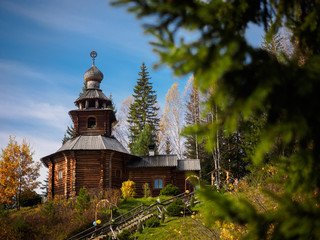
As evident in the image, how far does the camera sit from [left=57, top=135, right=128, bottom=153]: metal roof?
23428mm

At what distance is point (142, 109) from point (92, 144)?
58.7 feet

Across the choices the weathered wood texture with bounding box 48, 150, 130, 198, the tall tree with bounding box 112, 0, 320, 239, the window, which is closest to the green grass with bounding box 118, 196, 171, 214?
the weathered wood texture with bounding box 48, 150, 130, 198

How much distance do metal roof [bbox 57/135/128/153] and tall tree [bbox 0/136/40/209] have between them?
16.1ft

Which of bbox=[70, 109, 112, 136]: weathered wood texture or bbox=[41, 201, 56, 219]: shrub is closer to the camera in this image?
bbox=[41, 201, 56, 219]: shrub

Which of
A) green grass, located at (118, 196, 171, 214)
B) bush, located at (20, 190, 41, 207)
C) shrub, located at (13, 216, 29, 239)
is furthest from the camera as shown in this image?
bush, located at (20, 190, 41, 207)

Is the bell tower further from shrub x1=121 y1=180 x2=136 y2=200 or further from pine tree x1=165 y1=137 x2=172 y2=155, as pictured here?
pine tree x1=165 y1=137 x2=172 y2=155

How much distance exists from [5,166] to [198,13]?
1120 inches

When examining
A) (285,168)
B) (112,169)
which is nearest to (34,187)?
(112,169)

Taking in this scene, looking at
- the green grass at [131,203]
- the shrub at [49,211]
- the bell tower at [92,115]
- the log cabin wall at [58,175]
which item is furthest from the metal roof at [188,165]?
the shrub at [49,211]

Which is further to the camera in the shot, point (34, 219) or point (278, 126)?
point (34, 219)

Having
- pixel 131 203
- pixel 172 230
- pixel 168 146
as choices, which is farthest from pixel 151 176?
pixel 172 230

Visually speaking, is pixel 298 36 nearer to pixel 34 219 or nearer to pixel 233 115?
pixel 233 115

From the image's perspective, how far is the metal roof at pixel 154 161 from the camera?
84.1 feet

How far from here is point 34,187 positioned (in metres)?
26.5
